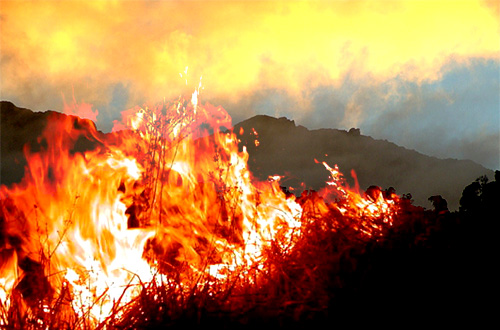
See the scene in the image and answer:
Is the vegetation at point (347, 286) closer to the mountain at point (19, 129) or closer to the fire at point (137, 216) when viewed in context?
the fire at point (137, 216)

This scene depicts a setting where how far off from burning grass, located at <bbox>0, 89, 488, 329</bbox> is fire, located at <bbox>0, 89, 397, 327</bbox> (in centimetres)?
2

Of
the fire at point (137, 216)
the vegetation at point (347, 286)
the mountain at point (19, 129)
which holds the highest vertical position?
the mountain at point (19, 129)

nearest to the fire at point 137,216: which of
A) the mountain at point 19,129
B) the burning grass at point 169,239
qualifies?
the burning grass at point 169,239

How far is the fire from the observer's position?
5.76m

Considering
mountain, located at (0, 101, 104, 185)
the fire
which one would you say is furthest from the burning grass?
mountain, located at (0, 101, 104, 185)

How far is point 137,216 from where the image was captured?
759 cm

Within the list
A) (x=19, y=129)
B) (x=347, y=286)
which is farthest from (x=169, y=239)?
(x=19, y=129)

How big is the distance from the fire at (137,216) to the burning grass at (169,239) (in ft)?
0.08

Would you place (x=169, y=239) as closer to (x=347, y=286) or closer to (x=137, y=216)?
(x=137, y=216)

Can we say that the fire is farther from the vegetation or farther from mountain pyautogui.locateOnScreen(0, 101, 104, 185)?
mountain pyautogui.locateOnScreen(0, 101, 104, 185)

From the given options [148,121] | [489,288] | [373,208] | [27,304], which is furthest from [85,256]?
[489,288]

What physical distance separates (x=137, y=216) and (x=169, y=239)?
0.71m

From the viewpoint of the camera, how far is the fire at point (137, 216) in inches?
227

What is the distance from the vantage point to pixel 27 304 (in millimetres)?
5262
